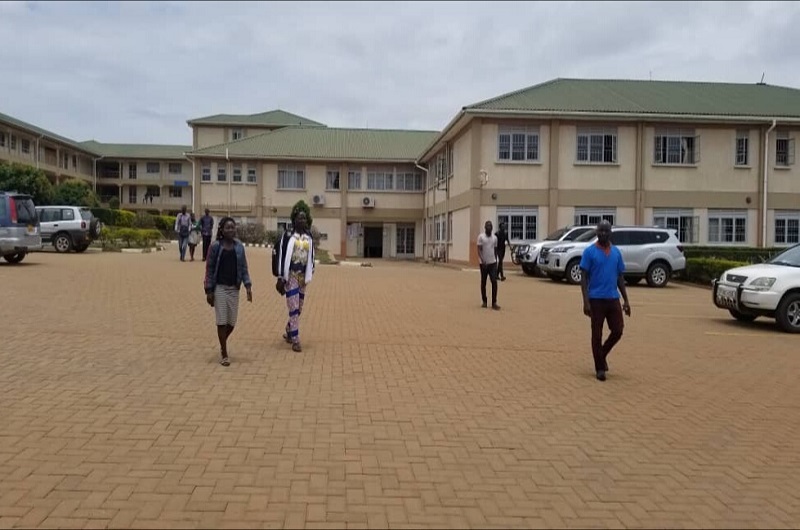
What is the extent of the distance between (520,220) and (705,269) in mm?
8424

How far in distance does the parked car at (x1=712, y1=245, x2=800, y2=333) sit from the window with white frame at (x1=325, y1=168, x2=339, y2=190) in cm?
3471

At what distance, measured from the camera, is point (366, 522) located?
4.34 metres

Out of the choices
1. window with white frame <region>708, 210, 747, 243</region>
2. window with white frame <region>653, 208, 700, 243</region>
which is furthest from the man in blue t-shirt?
window with white frame <region>708, 210, 747, 243</region>

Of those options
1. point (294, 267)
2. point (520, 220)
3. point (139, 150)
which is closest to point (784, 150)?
point (520, 220)

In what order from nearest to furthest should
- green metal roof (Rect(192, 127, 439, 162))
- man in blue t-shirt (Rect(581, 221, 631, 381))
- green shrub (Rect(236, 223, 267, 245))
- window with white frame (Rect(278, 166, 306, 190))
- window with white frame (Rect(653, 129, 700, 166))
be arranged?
man in blue t-shirt (Rect(581, 221, 631, 381)) < window with white frame (Rect(653, 129, 700, 166)) < green shrub (Rect(236, 223, 267, 245)) < green metal roof (Rect(192, 127, 439, 162)) < window with white frame (Rect(278, 166, 306, 190))

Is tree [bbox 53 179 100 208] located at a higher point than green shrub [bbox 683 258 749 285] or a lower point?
higher

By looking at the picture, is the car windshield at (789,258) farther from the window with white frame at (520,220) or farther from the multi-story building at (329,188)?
the multi-story building at (329,188)

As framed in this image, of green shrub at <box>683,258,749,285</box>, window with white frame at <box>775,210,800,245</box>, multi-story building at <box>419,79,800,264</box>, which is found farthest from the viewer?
window with white frame at <box>775,210,800,245</box>

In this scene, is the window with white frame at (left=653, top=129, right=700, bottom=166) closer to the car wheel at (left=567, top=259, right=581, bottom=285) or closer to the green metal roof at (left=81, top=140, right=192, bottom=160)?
the car wheel at (left=567, top=259, right=581, bottom=285)

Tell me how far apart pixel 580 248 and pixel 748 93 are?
1873 centimetres

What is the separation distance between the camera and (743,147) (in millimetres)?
31109

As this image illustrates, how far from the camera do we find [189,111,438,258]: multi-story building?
4597 cm

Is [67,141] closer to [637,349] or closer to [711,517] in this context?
[637,349]

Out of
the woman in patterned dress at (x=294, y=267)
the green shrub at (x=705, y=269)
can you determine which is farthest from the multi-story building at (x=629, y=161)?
the woman in patterned dress at (x=294, y=267)
